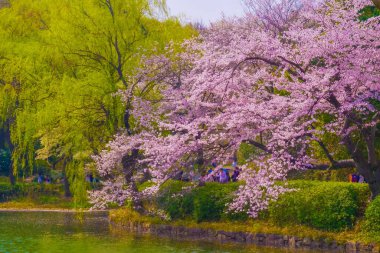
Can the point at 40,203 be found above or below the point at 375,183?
above

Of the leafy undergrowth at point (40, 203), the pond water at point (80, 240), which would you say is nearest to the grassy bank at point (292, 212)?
the pond water at point (80, 240)

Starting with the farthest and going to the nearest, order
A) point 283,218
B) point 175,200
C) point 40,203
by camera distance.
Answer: point 40,203 < point 175,200 < point 283,218

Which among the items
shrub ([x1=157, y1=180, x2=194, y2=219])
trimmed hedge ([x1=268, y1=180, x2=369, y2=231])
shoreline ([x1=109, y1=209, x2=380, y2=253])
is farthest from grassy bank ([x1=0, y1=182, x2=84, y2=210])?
trimmed hedge ([x1=268, y1=180, x2=369, y2=231])

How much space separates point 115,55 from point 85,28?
1.90m

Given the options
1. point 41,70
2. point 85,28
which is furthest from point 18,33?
point 85,28

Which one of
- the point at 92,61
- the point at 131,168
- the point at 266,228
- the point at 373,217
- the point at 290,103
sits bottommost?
the point at 266,228

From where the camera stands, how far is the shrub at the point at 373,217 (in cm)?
2069

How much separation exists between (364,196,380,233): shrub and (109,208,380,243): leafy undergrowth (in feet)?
0.82

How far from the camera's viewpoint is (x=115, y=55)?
3098cm

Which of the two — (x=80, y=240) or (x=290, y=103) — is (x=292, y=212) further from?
(x=80, y=240)

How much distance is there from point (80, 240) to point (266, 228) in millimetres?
6954

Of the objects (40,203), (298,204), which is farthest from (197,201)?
(40,203)

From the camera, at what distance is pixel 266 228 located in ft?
79.7

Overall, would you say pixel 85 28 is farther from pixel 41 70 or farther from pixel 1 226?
pixel 1 226
